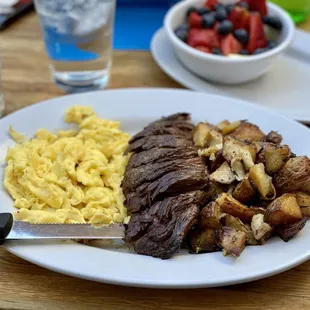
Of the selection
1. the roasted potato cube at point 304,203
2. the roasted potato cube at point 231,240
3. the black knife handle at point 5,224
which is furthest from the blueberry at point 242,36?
the black knife handle at point 5,224

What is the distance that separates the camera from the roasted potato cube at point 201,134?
4.80 feet

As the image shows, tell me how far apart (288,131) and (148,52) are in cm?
87

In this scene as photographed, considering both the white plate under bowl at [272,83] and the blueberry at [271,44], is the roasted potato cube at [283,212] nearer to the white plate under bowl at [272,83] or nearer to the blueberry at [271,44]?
the white plate under bowl at [272,83]

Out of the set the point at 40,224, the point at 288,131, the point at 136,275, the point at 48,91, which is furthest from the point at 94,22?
the point at 136,275

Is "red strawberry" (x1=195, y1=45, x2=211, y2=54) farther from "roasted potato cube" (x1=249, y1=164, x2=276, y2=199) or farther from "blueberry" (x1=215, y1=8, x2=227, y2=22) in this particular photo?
"roasted potato cube" (x1=249, y1=164, x2=276, y2=199)

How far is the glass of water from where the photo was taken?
1.86m

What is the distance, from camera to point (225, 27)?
2.01m

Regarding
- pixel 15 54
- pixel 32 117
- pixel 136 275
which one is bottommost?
pixel 15 54

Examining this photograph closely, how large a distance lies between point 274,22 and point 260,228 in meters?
1.15

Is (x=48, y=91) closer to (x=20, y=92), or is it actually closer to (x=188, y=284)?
(x=20, y=92)

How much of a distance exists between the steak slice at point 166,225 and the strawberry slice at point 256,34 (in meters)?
0.93

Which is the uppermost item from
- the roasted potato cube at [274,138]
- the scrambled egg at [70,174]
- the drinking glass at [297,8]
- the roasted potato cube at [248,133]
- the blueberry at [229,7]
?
the roasted potato cube at [274,138]

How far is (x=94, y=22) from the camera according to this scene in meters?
1.89

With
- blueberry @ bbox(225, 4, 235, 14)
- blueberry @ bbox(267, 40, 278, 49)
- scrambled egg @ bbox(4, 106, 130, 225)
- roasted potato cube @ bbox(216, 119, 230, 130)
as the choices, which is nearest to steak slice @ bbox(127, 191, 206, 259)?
scrambled egg @ bbox(4, 106, 130, 225)
